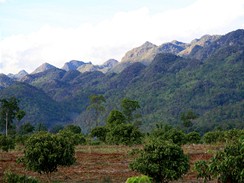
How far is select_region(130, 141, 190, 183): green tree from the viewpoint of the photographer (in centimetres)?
1969

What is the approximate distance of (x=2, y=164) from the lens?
1415 inches

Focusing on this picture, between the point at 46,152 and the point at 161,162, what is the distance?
274 inches

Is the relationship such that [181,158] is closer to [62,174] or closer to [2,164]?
[62,174]

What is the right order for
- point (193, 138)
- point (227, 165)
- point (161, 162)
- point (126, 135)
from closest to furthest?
point (227, 165) → point (161, 162) → point (126, 135) → point (193, 138)

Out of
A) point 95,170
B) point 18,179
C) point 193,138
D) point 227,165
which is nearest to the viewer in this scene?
point 227,165

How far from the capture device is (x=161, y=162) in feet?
65.6

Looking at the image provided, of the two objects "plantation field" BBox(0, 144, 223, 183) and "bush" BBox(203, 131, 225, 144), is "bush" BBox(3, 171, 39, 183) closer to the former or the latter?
"plantation field" BBox(0, 144, 223, 183)

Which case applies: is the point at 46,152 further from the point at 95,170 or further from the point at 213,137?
the point at 213,137

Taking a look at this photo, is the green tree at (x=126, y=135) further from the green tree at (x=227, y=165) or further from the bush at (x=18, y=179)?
the green tree at (x=227, y=165)

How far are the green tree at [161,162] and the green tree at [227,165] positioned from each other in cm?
520

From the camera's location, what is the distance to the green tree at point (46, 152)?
21.4 meters

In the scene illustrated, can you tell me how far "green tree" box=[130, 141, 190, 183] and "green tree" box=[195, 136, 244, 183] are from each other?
17.1 feet

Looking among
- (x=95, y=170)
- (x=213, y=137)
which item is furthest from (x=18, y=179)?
(x=213, y=137)

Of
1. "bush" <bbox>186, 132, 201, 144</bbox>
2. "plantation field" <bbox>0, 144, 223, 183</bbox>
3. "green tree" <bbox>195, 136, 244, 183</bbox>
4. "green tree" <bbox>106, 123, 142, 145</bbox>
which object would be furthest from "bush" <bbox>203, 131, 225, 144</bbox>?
"green tree" <bbox>195, 136, 244, 183</bbox>
